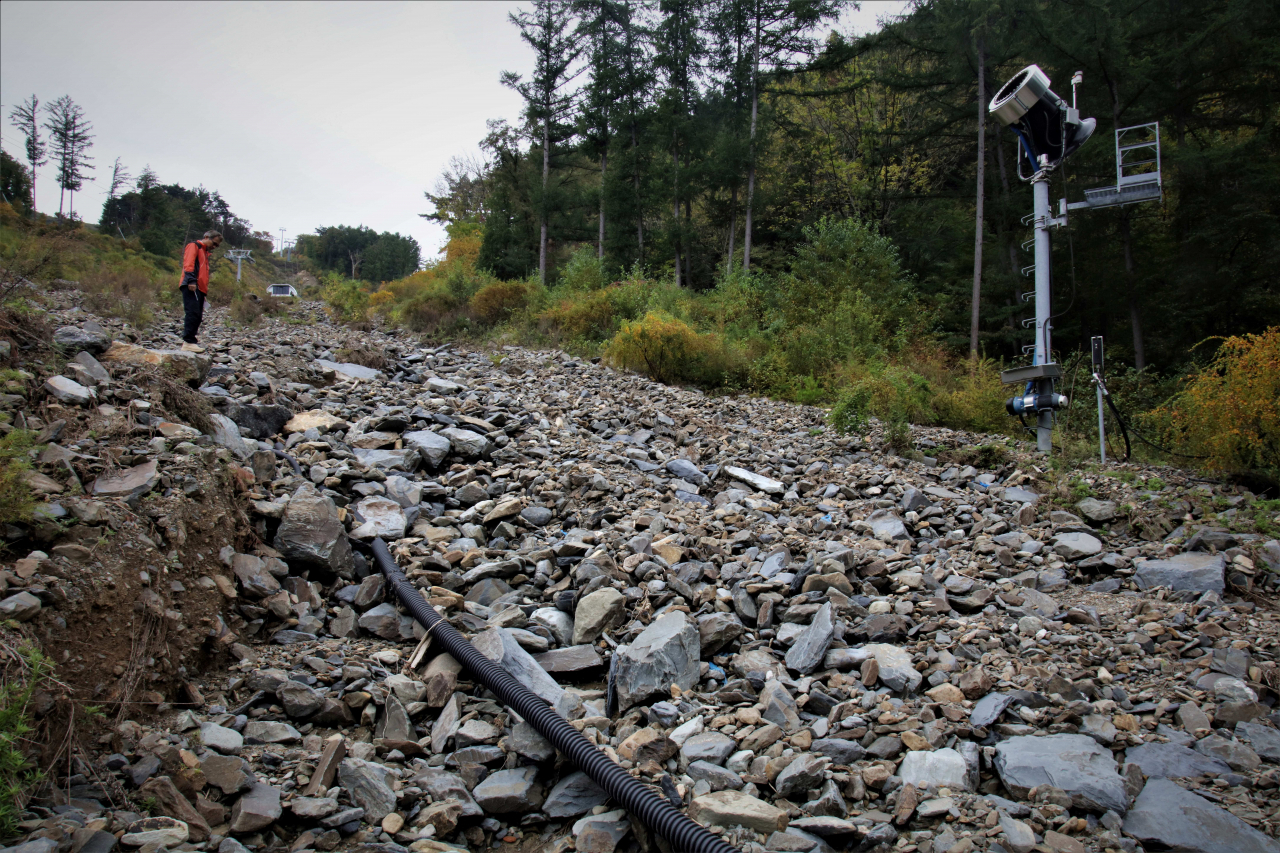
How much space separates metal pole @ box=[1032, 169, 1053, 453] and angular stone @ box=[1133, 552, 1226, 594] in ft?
7.64

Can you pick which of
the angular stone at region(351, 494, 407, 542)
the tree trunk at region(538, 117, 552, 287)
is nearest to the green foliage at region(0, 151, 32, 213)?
A: the tree trunk at region(538, 117, 552, 287)

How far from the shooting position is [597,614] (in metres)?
3.32

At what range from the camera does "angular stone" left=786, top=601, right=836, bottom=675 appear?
2.88 m

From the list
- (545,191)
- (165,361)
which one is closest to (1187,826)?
(165,361)

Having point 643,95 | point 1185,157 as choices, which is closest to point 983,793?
point 1185,157

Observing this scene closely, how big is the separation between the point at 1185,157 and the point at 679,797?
1731 centimetres

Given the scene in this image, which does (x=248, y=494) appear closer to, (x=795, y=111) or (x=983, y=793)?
(x=983, y=793)

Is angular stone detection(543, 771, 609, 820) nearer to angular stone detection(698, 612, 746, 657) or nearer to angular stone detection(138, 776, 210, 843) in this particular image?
angular stone detection(698, 612, 746, 657)

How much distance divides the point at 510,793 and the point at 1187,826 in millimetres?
2245

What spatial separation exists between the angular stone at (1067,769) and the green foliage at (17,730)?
3.15 m

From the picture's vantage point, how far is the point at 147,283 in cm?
1483

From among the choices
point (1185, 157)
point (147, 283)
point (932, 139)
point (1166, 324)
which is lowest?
point (1166, 324)

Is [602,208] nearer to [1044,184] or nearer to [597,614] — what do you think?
[1044,184]

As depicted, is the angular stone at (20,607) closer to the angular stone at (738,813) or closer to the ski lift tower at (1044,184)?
the angular stone at (738,813)
